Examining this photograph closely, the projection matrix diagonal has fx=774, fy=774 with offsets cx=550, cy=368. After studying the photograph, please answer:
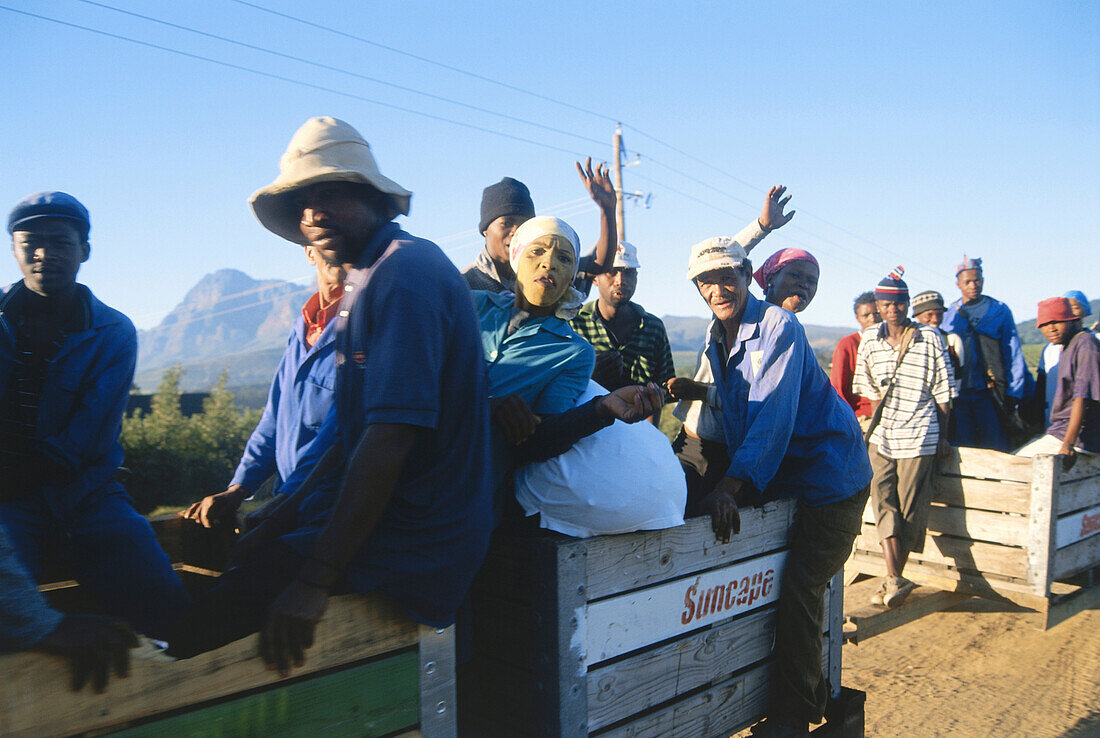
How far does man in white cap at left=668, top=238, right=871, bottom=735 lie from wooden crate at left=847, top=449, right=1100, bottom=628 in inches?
98.9

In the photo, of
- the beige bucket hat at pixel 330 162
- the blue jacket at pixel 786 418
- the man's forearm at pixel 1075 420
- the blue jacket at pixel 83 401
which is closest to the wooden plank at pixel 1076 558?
the man's forearm at pixel 1075 420

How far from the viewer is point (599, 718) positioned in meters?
2.17

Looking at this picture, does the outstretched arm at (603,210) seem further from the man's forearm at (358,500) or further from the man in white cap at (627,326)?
the man's forearm at (358,500)

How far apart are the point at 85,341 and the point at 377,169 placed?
1.11 meters

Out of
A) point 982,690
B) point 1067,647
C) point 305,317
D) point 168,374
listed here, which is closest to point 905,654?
point 982,690

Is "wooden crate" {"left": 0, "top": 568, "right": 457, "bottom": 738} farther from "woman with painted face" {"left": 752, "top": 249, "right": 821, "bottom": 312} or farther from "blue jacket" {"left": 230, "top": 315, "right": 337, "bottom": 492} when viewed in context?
"woman with painted face" {"left": 752, "top": 249, "right": 821, "bottom": 312}

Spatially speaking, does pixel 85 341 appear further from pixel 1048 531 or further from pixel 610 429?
pixel 1048 531

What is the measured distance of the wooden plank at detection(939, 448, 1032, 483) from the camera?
4.95 m

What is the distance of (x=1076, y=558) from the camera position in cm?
518

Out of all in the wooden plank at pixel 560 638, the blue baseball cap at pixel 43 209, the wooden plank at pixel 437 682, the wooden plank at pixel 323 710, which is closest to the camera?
the wooden plank at pixel 323 710

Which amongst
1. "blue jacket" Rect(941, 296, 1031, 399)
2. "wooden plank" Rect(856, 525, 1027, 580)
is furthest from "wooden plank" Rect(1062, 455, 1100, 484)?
"blue jacket" Rect(941, 296, 1031, 399)

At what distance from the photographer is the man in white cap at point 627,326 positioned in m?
4.35

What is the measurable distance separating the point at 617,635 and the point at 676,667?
0.34m

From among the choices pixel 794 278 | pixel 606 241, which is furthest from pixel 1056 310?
pixel 606 241
